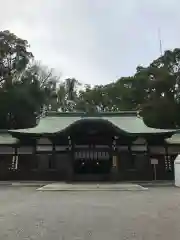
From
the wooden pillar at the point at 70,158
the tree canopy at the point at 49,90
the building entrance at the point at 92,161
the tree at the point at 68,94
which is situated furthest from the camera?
the tree at the point at 68,94

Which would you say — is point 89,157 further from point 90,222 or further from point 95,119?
point 90,222

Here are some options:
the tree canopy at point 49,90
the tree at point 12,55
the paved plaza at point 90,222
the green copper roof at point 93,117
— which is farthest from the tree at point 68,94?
the paved plaza at point 90,222

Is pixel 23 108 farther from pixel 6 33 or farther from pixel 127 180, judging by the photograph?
pixel 127 180

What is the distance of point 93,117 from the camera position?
2552 centimetres

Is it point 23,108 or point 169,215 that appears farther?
point 23,108

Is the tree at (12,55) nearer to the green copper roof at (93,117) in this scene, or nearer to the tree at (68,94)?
the tree at (68,94)

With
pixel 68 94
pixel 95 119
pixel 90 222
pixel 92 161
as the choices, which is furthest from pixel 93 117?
pixel 68 94

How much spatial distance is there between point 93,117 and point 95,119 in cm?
126

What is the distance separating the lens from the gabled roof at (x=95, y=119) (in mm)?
24844

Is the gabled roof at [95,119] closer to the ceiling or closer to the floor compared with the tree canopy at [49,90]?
closer to the floor

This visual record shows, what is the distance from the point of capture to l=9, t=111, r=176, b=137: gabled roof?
24844 millimetres

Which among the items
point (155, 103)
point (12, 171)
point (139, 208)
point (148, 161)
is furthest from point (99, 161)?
point (155, 103)

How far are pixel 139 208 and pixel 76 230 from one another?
3.90 meters

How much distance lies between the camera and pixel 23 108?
41969 mm
